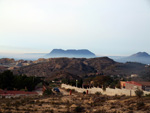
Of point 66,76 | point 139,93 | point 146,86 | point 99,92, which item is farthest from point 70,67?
point 139,93

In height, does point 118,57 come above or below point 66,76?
above

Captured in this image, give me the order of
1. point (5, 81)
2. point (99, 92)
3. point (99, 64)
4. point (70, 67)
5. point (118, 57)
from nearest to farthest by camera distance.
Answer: point (99, 92) → point (5, 81) → point (70, 67) → point (99, 64) → point (118, 57)

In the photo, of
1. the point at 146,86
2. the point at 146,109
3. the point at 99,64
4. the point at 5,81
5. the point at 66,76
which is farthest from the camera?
the point at 99,64

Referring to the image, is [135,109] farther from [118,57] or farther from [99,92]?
[118,57]

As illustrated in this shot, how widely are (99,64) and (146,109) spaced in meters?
134

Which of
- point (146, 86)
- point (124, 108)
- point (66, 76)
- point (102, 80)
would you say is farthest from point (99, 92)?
point (66, 76)

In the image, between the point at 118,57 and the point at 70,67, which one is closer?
the point at 70,67

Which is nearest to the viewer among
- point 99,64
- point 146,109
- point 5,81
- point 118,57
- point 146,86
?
point 146,109

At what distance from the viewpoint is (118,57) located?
19125 centimetres

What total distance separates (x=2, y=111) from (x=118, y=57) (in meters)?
184

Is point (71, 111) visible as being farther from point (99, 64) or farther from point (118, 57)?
point (118, 57)

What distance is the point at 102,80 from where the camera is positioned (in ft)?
204

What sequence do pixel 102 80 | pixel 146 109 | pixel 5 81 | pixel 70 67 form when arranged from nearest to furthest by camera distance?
1. pixel 146 109
2. pixel 5 81
3. pixel 102 80
4. pixel 70 67

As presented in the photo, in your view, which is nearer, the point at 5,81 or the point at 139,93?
the point at 139,93
